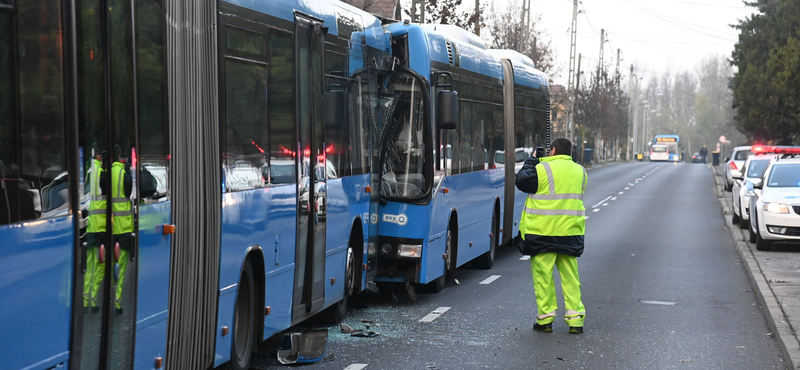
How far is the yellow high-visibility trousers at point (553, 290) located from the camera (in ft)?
33.0

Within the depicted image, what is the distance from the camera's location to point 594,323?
10.9m

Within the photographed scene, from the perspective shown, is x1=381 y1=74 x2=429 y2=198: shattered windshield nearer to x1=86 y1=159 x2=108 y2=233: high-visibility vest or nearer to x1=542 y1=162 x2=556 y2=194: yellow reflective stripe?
x1=542 y1=162 x2=556 y2=194: yellow reflective stripe

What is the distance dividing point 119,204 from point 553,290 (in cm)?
559

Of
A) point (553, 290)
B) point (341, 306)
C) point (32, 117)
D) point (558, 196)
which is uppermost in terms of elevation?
point (32, 117)

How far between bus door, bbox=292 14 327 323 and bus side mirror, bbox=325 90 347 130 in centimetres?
14

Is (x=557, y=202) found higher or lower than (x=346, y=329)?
higher

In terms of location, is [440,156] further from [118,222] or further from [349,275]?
[118,222]

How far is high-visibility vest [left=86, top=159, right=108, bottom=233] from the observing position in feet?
16.3

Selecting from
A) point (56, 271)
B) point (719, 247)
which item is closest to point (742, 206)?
point (719, 247)

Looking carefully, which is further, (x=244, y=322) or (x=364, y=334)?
(x=364, y=334)

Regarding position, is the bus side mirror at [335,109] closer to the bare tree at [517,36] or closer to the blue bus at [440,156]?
the blue bus at [440,156]

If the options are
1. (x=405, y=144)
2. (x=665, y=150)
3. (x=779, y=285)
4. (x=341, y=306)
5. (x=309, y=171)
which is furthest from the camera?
(x=665, y=150)

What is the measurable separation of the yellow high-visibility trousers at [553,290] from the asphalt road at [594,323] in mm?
172

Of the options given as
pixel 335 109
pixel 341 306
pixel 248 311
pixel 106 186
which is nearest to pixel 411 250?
pixel 341 306
